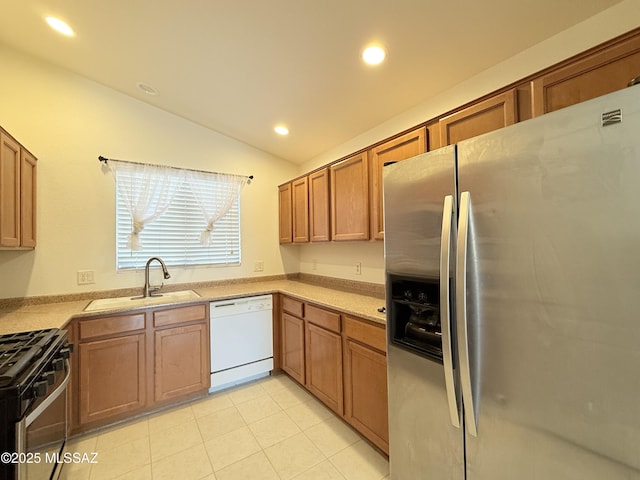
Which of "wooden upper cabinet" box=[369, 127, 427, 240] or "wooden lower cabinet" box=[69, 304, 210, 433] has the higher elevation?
"wooden upper cabinet" box=[369, 127, 427, 240]

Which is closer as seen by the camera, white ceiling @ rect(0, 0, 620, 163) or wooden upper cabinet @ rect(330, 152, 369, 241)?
white ceiling @ rect(0, 0, 620, 163)

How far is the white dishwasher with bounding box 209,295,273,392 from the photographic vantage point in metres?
2.59

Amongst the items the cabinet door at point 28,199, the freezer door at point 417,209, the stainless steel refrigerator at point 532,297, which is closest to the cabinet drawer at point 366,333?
the stainless steel refrigerator at point 532,297

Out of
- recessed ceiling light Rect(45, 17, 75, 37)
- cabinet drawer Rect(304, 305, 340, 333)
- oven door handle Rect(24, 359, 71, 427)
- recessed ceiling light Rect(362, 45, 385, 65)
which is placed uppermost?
recessed ceiling light Rect(45, 17, 75, 37)

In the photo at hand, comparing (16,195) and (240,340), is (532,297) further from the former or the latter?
(16,195)

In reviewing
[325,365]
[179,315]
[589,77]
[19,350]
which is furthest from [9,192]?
[589,77]

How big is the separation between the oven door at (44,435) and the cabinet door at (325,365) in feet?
5.21

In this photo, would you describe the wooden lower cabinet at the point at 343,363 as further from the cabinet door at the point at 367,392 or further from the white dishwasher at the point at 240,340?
the white dishwasher at the point at 240,340

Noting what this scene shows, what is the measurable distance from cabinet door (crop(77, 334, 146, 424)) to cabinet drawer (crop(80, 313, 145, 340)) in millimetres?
60

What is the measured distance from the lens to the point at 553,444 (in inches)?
34.4

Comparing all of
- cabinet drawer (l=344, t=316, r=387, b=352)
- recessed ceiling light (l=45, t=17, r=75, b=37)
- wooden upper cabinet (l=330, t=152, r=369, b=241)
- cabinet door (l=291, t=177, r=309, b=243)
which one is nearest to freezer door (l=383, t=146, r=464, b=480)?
cabinet drawer (l=344, t=316, r=387, b=352)

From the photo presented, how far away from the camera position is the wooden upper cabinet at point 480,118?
1376mm

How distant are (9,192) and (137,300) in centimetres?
120

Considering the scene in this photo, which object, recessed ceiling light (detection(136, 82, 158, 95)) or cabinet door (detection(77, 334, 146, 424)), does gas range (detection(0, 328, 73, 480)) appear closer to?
cabinet door (detection(77, 334, 146, 424))
